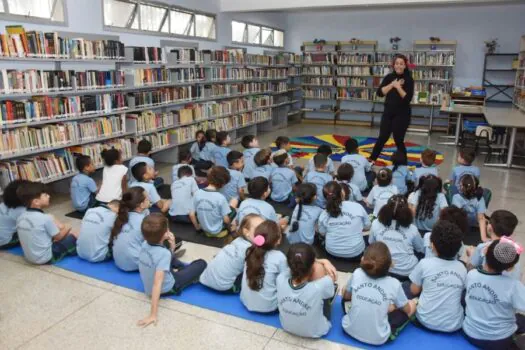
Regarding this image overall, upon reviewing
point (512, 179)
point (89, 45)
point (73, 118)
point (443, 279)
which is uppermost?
point (89, 45)

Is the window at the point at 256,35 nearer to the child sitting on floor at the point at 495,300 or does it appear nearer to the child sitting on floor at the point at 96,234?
the child sitting on floor at the point at 96,234

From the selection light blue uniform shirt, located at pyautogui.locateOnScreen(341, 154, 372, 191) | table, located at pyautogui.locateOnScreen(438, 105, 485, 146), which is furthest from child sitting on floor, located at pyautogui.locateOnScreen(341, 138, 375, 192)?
table, located at pyautogui.locateOnScreen(438, 105, 485, 146)

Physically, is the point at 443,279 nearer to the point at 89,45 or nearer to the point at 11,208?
the point at 11,208

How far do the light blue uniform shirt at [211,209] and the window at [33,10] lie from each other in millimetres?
3268

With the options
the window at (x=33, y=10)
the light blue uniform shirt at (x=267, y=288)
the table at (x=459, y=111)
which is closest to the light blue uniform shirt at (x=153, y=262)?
the light blue uniform shirt at (x=267, y=288)

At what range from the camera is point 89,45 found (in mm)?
5484

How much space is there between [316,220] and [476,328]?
159 centimetres

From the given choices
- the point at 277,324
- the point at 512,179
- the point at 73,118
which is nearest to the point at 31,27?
the point at 73,118

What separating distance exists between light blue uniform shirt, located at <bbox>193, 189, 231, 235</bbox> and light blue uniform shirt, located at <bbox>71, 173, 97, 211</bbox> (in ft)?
4.83

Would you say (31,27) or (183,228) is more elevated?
(31,27)

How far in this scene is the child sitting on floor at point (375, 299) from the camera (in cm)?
244

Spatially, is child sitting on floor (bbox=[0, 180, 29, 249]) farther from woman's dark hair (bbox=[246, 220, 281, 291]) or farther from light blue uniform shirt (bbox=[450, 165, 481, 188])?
light blue uniform shirt (bbox=[450, 165, 481, 188])

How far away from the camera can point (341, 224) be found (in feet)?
11.7

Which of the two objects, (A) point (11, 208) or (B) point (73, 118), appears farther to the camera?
(B) point (73, 118)
